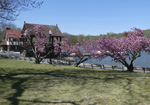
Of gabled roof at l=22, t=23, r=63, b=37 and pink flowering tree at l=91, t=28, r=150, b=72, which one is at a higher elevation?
gabled roof at l=22, t=23, r=63, b=37

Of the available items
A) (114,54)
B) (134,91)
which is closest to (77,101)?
(134,91)

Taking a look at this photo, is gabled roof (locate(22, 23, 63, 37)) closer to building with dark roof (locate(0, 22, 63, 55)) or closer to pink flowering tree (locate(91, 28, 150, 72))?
building with dark roof (locate(0, 22, 63, 55))

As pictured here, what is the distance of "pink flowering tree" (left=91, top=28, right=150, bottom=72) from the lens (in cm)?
1886

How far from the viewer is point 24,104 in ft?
19.9

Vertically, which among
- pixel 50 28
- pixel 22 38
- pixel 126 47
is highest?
pixel 50 28

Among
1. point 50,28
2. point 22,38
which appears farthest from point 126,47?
point 22,38

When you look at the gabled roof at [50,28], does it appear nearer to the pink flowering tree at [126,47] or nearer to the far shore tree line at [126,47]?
the far shore tree line at [126,47]

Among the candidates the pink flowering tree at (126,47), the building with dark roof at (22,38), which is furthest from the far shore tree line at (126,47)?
the building with dark roof at (22,38)

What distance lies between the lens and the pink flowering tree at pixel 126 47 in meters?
18.9

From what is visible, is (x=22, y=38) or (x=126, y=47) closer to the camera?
(x=126, y=47)

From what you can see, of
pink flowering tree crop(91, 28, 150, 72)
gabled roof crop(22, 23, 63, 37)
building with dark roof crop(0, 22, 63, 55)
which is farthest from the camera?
gabled roof crop(22, 23, 63, 37)

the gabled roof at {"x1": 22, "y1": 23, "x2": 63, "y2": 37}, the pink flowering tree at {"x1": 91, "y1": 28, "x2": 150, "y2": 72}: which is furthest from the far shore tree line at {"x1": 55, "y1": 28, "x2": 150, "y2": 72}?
the gabled roof at {"x1": 22, "y1": 23, "x2": 63, "y2": 37}

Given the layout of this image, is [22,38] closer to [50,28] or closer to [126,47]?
[50,28]

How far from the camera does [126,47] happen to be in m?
20.0
